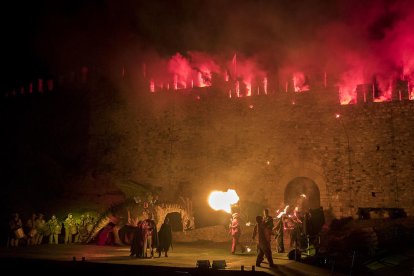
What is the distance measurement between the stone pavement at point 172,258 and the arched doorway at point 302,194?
10.4 ft

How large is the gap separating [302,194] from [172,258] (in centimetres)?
628

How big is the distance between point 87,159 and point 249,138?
22.6 feet

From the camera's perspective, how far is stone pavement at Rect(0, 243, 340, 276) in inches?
336

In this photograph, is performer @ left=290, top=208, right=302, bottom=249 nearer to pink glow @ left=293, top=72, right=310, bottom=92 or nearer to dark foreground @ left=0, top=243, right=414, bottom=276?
dark foreground @ left=0, top=243, right=414, bottom=276

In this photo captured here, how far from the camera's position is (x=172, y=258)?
394 inches

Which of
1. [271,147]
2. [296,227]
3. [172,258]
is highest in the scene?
[271,147]

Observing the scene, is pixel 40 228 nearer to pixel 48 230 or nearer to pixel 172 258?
pixel 48 230

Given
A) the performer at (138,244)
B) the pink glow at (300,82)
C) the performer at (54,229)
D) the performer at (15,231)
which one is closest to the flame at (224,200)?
the performer at (138,244)

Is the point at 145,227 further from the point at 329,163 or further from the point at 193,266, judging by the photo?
the point at 329,163

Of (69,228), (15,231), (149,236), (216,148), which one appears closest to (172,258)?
(149,236)

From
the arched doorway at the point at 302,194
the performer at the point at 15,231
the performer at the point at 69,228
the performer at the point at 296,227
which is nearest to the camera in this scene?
the performer at the point at 296,227

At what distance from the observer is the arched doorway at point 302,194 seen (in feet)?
48.2

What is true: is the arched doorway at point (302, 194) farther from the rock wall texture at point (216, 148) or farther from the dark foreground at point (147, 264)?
the dark foreground at point (147, 264)

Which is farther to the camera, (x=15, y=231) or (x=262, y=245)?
(x=15, y=231)
